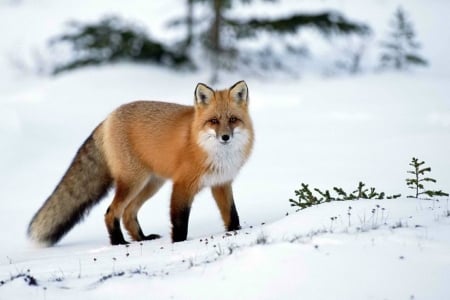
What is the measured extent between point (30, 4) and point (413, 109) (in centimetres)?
1675

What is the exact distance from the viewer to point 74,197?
24.0 feet

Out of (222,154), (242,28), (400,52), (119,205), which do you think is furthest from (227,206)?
(400,52)

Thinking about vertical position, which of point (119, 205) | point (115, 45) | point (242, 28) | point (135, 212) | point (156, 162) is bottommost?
point (135, 212)

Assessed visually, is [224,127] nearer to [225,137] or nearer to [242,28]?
[225,137]

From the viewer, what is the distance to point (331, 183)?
9227 mm

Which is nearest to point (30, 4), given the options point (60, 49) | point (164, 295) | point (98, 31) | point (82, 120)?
point (60, 49)

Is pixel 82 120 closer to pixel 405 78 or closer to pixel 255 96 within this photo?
pixel 255 96

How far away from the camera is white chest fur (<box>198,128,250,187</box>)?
6367 millimetres

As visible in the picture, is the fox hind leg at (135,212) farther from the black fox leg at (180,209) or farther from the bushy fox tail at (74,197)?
the black fox leg at (180,209)

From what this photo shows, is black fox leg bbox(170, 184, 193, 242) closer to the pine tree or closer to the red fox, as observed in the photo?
the red fox

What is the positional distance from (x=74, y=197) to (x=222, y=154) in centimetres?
194

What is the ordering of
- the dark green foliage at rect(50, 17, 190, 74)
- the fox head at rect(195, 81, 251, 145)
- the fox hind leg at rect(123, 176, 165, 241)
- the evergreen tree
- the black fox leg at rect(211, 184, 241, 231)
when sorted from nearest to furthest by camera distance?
the fox head at rect(195, 81, 251, 145) < the black fox leg at rect(211, 184, 241, 231) < the fox hind leg at rect(123, 176, 165, 241) < the evergreen tree < the dark green foliage at rect(50, 17, 190, 74)

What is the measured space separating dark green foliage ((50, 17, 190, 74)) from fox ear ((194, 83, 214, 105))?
9914 mm

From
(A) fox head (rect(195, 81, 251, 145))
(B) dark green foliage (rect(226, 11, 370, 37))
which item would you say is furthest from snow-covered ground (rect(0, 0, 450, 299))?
(B) dark green foliage (rect(226, 11, 370, 37))
